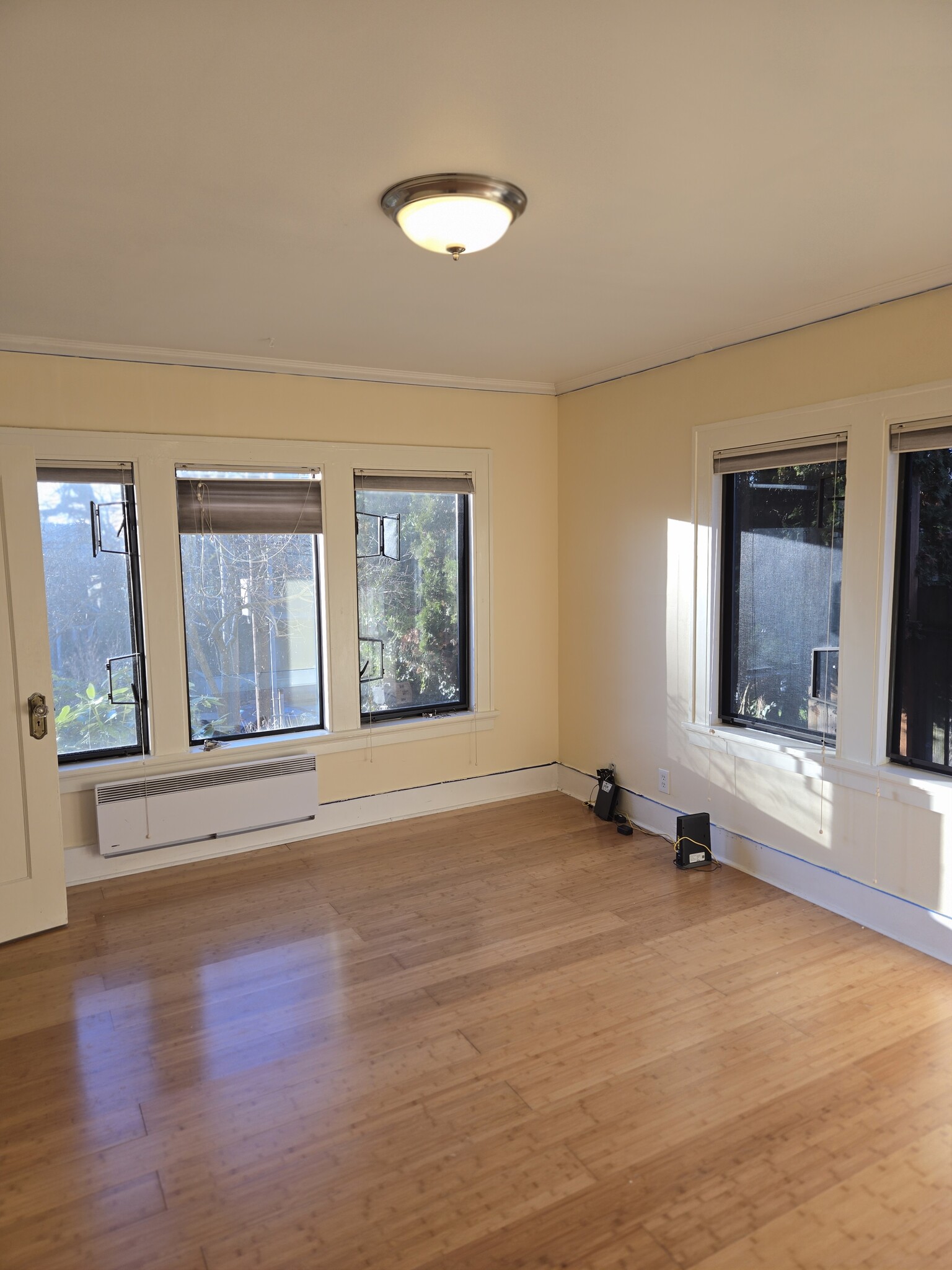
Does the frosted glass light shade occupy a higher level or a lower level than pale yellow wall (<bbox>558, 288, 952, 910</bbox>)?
higher

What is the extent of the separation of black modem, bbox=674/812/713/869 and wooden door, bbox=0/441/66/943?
286cm

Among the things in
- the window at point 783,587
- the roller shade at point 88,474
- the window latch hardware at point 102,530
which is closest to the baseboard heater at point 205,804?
the window latch hardware at point 102,530

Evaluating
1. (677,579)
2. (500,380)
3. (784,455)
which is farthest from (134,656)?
Answer: (784,455)

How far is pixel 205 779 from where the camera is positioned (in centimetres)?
427

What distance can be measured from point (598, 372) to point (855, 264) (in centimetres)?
189

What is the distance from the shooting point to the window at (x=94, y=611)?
396 cm

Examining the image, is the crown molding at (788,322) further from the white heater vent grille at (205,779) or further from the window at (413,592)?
the white heater vent grille at (205,779)

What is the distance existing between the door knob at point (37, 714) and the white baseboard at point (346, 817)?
796 mm

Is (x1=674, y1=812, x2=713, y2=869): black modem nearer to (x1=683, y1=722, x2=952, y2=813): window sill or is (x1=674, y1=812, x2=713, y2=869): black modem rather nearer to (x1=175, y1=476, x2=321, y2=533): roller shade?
(x1=683, y1=722, x2=952, y2=813): window sill

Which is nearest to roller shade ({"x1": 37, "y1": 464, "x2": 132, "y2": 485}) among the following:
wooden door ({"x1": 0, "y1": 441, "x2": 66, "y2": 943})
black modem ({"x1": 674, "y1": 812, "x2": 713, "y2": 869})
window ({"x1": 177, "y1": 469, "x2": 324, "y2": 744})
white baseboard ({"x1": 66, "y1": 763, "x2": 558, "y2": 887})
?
window ({"x1": 177, "y1": 469, "x2": 324, "y2": 744})

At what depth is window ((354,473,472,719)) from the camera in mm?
4742

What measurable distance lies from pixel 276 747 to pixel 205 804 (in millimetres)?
465

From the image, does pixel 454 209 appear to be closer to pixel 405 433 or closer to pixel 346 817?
pixel 405 433

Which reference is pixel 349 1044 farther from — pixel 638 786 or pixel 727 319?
pixel 727 319
